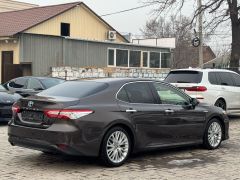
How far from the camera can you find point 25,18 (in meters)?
30.9

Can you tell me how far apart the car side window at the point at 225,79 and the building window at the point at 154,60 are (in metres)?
18.6

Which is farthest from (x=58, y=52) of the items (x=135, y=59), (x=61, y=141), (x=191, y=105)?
(x=61, y=141)

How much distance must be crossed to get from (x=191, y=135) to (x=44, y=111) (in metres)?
3.20

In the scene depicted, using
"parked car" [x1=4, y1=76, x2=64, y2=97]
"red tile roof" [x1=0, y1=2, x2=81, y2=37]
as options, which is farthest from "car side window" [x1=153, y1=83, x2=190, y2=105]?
"red tile roof" [x1=0, y1=2, x2=81, y2=37]

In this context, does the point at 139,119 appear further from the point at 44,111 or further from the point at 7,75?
the point at 7,75

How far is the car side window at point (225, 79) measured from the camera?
1547cm

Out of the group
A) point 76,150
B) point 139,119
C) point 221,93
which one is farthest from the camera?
point 221,93

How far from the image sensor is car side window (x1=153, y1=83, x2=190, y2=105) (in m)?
9.11

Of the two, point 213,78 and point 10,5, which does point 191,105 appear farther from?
point 10,5

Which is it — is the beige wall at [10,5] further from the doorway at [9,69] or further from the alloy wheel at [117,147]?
the alloy wheel at [117,147]

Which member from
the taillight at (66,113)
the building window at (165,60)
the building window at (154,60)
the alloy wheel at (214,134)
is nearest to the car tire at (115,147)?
the taillight at (66,113)

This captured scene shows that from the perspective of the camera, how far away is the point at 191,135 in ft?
31.3

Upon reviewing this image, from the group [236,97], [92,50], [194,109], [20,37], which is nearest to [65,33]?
[92,50]

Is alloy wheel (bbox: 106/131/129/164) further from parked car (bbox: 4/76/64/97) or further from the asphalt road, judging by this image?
parked car (bbox: 4/76/64/97)
